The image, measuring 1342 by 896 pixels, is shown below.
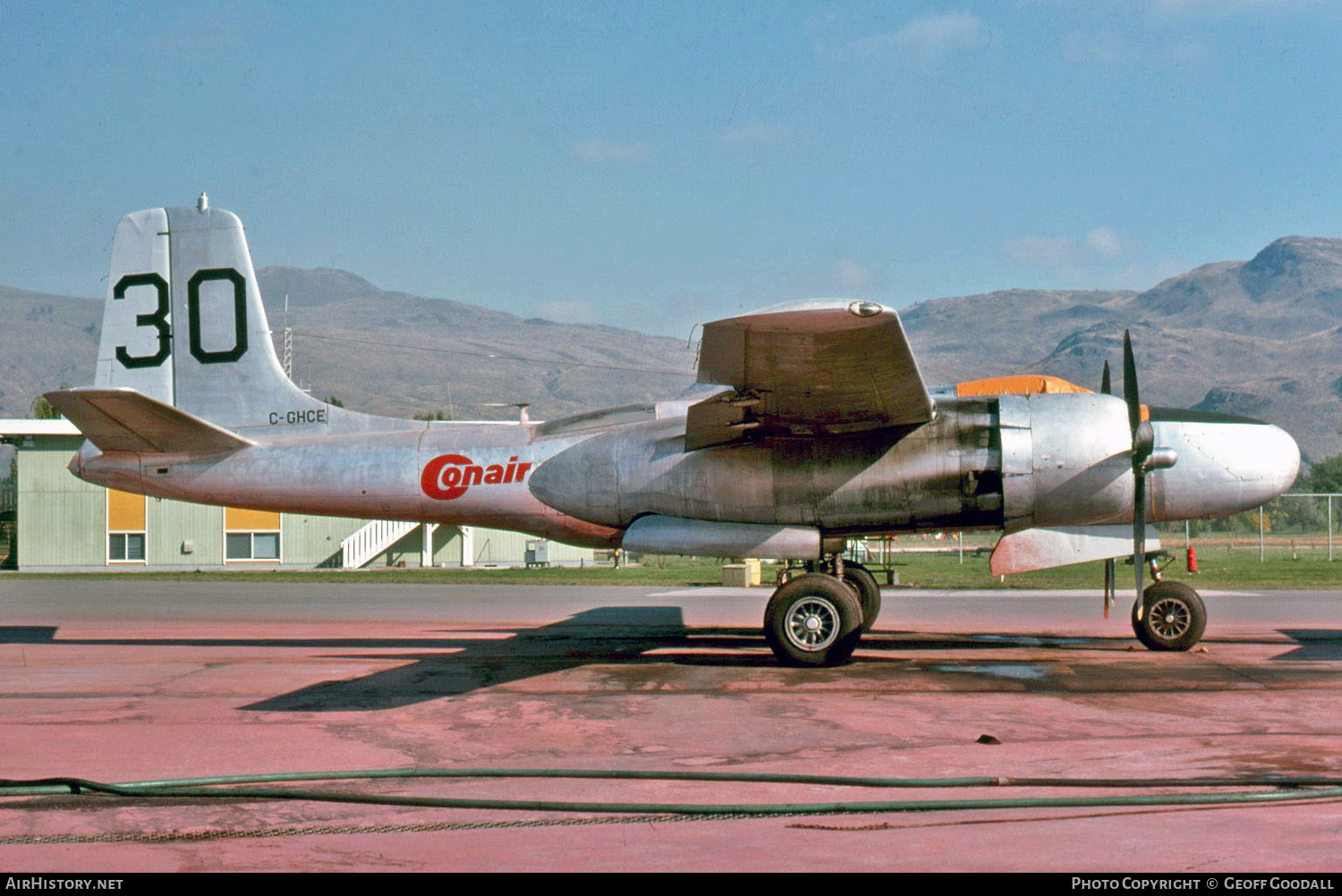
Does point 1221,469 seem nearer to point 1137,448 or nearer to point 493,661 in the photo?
point 1137,448

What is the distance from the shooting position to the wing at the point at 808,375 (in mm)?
9742

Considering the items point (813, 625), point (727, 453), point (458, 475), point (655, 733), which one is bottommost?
point (655, 733)

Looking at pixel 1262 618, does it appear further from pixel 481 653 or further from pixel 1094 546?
pixel 481 653

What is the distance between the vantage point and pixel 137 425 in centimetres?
1361

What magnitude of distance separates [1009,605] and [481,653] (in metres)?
11.2

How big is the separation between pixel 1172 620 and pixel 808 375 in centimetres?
570

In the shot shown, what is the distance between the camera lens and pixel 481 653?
14.1 m

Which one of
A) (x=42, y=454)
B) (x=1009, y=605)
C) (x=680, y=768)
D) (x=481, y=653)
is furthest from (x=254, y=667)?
(x=42, y=454)

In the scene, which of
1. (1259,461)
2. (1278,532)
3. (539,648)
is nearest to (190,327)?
(539,648)

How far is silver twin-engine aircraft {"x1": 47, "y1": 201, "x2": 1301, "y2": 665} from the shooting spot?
12.2m

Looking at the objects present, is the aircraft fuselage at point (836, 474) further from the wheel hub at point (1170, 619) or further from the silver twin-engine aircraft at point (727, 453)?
the wheel hub at point (1170, 619)

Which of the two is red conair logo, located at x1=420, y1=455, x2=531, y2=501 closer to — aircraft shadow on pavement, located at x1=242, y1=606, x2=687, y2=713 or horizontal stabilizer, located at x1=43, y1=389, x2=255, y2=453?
aircraft shadow on pavement, located at x1=242, y1=606, x2=687, y2=713

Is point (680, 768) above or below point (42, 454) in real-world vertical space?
below

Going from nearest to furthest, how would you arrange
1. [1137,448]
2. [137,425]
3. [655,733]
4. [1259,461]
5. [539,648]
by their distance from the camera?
1. [655,733]
2. [1137,448]
3. [1259,461]
4. [137,425]
5. [539,648]
